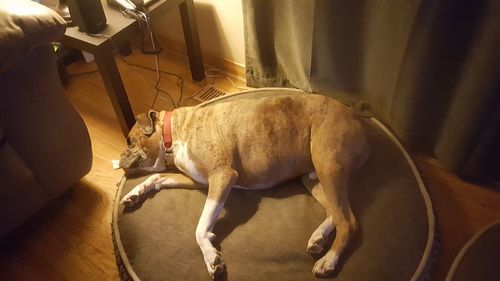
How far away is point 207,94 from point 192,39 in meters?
0.32

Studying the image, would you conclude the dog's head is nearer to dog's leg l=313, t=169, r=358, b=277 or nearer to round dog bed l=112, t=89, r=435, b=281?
round dog bed l=112, t=89, r=435, b=281

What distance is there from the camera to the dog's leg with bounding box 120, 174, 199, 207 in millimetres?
1750

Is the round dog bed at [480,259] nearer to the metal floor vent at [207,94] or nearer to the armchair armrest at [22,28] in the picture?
the metal floor vent at [207,94]

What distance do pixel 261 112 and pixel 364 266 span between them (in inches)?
26.8

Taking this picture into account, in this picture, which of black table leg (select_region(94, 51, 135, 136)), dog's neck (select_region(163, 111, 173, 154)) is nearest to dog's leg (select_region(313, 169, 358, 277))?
dog's neck (select_region(163, 111, 173, 154))

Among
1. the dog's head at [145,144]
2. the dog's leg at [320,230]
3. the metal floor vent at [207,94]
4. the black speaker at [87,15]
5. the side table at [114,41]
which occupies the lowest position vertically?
the metal floor vent at [207,94]

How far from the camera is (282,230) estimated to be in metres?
1.63

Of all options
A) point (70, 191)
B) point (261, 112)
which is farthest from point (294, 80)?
point (70, 191)

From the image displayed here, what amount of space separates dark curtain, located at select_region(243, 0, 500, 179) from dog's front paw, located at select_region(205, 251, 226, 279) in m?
1.02

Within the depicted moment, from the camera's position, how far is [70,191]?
2.01m

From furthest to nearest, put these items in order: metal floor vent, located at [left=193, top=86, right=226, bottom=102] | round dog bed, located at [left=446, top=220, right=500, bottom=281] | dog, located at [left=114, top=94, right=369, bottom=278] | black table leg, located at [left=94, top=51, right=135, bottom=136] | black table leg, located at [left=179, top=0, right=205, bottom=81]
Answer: metal floor vent, located at [left=193, top=86, right=226, bottom=102]
black table leg, located at [left=179, top=0, right=205, bottom=81]
black table leg, located at [left=94, top=51, right=135, bottom=136]
dog, located at [left=114, top=94, right=369, bottom=278]
round dog bed, located at [left=446, top=220, right=500, bottom=281]

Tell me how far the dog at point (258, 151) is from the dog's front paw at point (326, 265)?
0.01 m

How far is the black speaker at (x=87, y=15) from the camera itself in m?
1.71

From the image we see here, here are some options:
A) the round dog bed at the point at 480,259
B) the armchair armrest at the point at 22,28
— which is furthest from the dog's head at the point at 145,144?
the round dog bed at the point at 480,259
